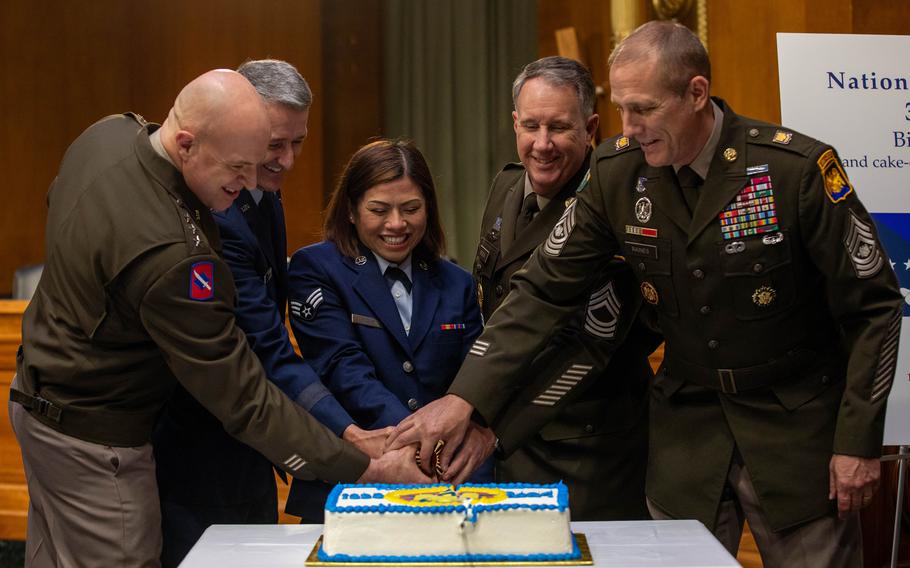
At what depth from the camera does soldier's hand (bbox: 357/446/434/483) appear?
7.75 ft

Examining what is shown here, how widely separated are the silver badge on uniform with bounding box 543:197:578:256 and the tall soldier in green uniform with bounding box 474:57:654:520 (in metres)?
0.15

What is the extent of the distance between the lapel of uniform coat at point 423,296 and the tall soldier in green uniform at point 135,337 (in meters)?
0.40

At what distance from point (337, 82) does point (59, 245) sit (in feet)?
13.6

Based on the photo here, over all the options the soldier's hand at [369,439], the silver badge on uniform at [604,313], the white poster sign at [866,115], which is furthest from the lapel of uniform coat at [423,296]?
the white poster sign at [866,115]

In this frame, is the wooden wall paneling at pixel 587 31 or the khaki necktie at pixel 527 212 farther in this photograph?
the wooden wall paneling at pixel 587 31

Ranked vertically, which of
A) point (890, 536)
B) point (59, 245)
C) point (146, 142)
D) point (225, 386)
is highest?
point (146, 142)

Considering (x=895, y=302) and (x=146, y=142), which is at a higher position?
(x=146, y=142)

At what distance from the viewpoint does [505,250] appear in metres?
2.72

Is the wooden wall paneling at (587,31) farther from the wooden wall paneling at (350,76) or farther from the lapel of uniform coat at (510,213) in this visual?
the lapel of uniform coat at (510,213)

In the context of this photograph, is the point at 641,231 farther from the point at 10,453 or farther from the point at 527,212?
the point at 10,453

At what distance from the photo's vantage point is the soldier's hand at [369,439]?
2424 millimetres

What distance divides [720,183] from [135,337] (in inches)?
47.2

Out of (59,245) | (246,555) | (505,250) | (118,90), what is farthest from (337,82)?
(246,555)

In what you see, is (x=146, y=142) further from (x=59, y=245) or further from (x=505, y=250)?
(x=505, y=250)
